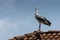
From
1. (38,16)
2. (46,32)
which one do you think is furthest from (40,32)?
(38,16)

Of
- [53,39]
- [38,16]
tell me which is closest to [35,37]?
[53,39]

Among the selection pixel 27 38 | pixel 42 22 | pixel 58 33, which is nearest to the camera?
pixel 58 33

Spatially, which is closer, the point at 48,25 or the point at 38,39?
the point at 38,39

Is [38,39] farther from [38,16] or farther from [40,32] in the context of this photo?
[38,16]

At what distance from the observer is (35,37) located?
16266 millimetres

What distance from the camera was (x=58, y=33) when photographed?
15461 millimetres

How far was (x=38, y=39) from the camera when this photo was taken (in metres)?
16.2

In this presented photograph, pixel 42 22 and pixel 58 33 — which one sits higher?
pixel 42 22

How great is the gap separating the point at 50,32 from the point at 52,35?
218 mm

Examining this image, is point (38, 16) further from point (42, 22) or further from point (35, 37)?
point (35, 37)

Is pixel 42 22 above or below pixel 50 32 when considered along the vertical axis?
above

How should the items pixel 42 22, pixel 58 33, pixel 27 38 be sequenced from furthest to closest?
1. pixel 42 22
2. pixel 27 38
3. pixel 58 33

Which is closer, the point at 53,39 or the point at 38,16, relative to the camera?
the point at 53,39

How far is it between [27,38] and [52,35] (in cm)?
178
